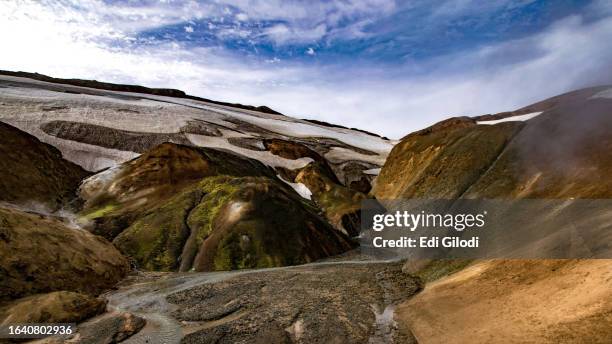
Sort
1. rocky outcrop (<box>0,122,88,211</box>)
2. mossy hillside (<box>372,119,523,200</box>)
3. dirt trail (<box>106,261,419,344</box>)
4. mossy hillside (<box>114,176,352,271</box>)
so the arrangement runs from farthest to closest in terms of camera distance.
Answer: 1. rocky outcrop (<box>0,122,88,211</box>)
2. mossy hillside (<box>114,176,352,271</box>)
3. mossy hillside (<box>372,119,523,200</box>)
4. dirt trail (<box>106,261,419,344</box>)

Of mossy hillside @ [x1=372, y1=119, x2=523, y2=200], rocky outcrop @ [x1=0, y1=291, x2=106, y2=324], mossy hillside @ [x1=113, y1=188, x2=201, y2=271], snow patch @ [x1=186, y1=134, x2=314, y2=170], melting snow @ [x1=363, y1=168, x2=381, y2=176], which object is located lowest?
mossy hillside @ [x1=113, y1=188, x2=201, y2=271]

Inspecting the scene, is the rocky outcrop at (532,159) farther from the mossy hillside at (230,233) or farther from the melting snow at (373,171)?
the melting snow at (373,171)

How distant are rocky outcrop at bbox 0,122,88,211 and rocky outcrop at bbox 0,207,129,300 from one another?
3155 cm

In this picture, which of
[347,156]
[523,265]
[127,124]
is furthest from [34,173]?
[347,156]

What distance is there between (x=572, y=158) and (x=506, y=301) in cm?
2251

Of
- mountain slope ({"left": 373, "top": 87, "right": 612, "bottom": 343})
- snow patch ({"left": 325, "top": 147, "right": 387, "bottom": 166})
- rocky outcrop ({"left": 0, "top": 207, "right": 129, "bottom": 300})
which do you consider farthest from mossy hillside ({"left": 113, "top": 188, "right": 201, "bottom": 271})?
snow patch ({"left": 325, "top": 147, "right": 387, "bottom": 166})

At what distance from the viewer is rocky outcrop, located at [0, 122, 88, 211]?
253 feet

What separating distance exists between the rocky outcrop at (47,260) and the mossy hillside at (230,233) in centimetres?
973

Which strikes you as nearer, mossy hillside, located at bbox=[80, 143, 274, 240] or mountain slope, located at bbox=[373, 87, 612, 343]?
mountain slope, located at bbox=[373, 87, 612, 343]

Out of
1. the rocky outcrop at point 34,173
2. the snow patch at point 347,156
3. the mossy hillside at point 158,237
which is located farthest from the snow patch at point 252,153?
the mossy hillside at point 158,237

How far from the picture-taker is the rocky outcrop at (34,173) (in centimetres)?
7700

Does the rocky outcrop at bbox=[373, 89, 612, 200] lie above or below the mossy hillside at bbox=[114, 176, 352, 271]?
above

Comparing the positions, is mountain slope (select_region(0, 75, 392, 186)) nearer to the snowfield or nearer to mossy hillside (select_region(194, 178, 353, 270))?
the snowfield

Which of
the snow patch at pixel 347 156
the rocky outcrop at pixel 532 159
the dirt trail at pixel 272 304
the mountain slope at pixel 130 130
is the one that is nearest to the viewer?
the dirt trail at pixel 272 304
